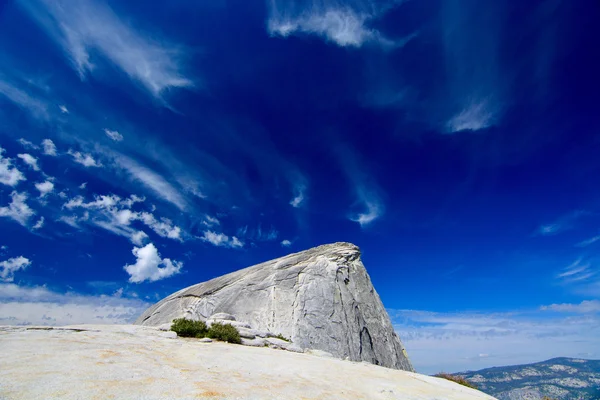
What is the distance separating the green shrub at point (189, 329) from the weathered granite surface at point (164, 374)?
370 cm

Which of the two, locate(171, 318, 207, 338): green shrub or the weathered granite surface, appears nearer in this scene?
the weathered granite surface

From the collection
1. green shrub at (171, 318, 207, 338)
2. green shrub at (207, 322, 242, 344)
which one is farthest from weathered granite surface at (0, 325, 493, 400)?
green shrub at (207, 322, 242, 344)

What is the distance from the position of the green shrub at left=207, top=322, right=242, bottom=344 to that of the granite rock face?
11.9 m

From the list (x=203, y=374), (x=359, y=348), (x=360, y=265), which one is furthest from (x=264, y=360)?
(x=360, y=265)

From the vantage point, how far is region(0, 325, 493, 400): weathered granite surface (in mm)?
8195

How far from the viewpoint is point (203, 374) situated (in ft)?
35.3

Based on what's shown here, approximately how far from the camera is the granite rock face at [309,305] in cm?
3356

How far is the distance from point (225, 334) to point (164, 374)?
10492 mm

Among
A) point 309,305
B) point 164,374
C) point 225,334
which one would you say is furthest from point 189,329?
point 309,305

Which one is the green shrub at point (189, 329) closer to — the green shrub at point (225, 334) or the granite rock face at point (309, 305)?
the green shrub at point (225, 334)

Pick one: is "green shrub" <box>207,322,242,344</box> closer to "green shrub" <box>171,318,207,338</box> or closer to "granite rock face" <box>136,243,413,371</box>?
"green shrub" <box>171,318,207,338</box>

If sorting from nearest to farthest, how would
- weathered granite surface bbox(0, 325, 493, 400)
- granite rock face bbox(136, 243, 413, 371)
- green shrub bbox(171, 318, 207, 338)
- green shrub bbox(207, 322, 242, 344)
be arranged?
1. weathered granite surface bbox(0, 325, 493, 400)
2. green shrub bbox(207, 322, 242, 344)
3. green shrub bbox(171, 318, 207, 338)
4. granite rock face bbox(136, 243, 413, 371)

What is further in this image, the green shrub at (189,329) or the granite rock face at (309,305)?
the granite rock face at (309,305)

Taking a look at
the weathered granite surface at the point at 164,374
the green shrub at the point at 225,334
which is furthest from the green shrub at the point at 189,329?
the weathered granite surface at the point at 164,374
